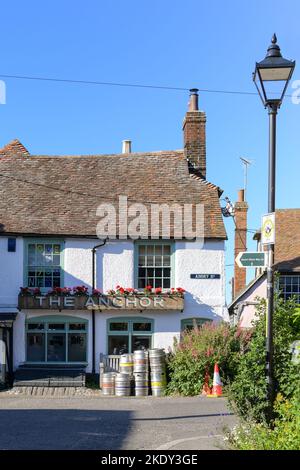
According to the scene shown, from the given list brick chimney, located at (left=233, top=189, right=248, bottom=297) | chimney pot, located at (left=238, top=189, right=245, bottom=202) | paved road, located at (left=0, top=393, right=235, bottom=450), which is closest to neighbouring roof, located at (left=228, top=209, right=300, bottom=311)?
brick chimney, located at (left=233, top=189, right=248, bottom=297)

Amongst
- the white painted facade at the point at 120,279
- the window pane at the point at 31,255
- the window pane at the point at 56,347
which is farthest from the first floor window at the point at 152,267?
the window pane at the point at 31,255

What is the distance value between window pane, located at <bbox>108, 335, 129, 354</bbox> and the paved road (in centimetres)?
272

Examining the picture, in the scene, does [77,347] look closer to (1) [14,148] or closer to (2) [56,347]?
(2) [56,347]

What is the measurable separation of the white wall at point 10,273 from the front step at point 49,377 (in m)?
2.13

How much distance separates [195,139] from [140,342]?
7.56 meters

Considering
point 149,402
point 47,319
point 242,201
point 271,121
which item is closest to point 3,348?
point 47,319

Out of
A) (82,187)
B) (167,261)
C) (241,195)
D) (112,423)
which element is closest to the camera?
(112,423)

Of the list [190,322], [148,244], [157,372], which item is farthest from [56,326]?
[190,322]

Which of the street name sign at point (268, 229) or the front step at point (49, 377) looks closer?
the street name sign at point (268, 229)

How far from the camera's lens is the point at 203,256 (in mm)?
Answer: 20375

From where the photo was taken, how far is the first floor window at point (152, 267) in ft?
67.1

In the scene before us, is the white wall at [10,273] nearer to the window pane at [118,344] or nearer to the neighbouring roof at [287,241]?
the window pane at [118,344]

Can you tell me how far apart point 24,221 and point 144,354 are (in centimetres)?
577

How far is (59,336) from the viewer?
65.9 ft
